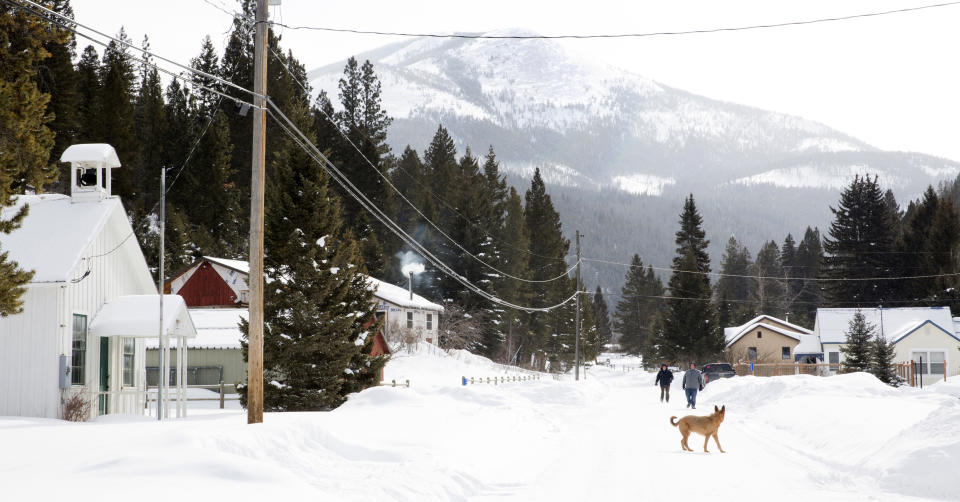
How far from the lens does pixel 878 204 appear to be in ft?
285

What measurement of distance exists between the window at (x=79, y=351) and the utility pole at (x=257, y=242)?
7.86 meters

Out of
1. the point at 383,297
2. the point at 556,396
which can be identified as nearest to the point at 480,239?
the point at 383,297

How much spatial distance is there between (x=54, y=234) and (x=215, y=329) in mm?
18186

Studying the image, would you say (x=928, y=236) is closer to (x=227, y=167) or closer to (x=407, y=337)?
(x=407, y=337)

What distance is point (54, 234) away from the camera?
22.5 m

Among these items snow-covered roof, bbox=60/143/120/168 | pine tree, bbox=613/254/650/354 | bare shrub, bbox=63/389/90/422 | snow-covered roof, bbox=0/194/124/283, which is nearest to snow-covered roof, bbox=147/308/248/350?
snow-covered roof, bbox=0/194/124/283

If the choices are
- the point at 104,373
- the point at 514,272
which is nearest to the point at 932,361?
the point at 514,272

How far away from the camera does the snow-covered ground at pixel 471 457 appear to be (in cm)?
973

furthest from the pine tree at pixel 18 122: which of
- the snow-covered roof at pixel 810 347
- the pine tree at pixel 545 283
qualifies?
the pine tree at pixel 545 283

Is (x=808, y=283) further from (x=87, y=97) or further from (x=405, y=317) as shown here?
(x=87, y=97)

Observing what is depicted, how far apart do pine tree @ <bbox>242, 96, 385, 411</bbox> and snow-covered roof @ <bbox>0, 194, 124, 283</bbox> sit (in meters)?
6.14

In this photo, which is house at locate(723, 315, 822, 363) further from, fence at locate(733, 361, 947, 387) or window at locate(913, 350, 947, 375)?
window at locate(913, 350, 947, 375)

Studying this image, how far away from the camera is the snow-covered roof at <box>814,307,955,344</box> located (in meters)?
62.8

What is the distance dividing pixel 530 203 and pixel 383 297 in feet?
135
